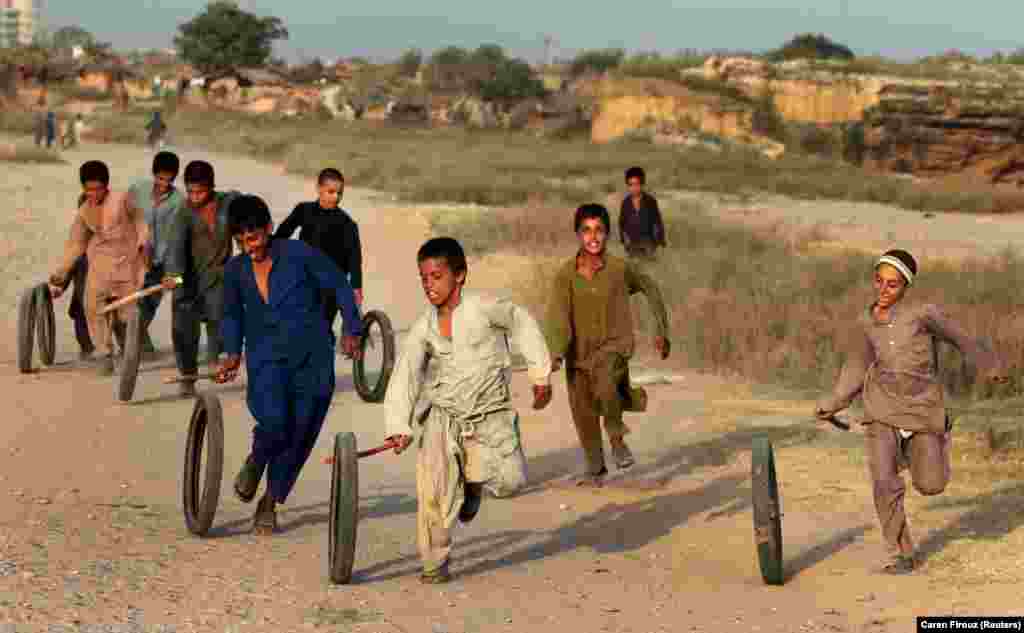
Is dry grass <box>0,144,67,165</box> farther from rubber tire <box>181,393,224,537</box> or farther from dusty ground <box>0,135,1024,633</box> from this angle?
rubber tire <box>181,393,224,537</box>

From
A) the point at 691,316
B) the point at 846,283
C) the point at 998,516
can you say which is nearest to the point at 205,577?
the point at 998,516

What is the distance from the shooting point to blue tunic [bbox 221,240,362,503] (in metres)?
8.09

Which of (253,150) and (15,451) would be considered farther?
(253,150)

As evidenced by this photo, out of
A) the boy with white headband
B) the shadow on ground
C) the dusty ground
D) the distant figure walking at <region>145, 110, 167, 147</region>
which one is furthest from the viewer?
the distant figure walking at <region>145, 110, 167, 147</region>

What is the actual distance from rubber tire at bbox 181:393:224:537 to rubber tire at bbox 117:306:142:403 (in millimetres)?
3737

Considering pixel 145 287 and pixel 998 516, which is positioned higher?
pixel 145 287

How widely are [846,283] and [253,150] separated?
162ft

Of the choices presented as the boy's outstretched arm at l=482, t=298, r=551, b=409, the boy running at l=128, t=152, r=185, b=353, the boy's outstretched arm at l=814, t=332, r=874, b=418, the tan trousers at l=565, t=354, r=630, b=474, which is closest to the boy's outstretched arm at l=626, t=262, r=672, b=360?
the tan trousers at l=565, t=354, r=630, b=474

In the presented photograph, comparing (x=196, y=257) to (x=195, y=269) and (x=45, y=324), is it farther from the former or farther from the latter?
→ (x=45, y=324)

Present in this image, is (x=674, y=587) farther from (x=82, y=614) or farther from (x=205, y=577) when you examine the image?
(x=82, y=614)

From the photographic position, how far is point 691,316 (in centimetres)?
1619

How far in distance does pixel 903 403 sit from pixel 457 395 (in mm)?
1977

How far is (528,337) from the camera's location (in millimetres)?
7297

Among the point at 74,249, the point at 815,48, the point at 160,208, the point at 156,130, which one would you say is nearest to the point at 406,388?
the point at 160,208
